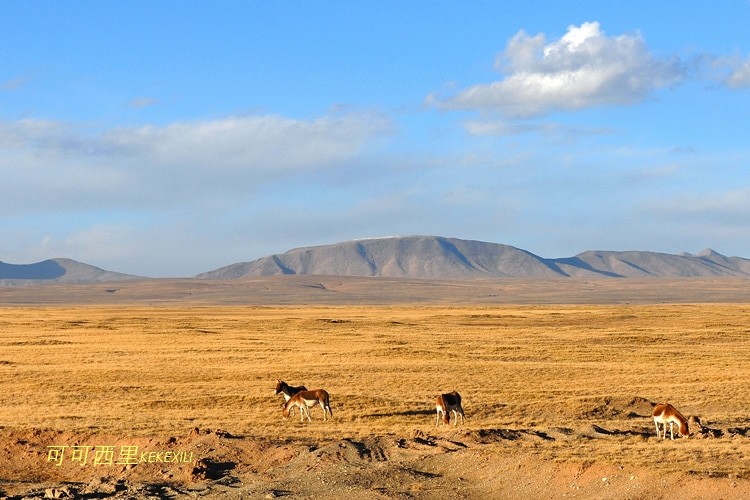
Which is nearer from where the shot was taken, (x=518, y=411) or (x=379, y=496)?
(x=379, y=496)

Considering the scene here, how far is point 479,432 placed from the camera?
64.0 ft

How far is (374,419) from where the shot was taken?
2520cm

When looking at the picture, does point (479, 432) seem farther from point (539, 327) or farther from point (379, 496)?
point (539, 327)

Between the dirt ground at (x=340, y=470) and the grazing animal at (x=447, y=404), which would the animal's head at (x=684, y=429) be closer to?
the dirt ground at (x=340, y=470)

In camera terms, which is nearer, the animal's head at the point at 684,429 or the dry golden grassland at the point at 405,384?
the animal's head at the point at 684,429

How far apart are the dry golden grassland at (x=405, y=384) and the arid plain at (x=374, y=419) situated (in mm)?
109

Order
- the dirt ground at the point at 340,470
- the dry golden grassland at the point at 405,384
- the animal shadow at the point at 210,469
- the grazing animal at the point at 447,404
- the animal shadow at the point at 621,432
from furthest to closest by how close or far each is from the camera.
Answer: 1. the grazing animal at the point at 447,404
2. the dry golden grassland at the point at 405,384
3. the animal shadow at the point at 621,432
4. the animal shadow at the point at 210,469
5. the dirt ground at the point at 340,470

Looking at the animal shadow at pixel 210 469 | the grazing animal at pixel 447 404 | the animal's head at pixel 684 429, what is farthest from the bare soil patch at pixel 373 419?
the grazing animal at pixel 447 404

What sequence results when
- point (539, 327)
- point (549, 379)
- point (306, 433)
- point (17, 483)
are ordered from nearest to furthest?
1. point (17, 483)
2. point (306, 433)
3. point (549, 379)
4. point (539, 327)

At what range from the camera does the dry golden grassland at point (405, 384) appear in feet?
70.3

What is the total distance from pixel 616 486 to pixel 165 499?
774 cm

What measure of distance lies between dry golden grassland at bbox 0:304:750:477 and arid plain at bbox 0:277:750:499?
0.36 ft

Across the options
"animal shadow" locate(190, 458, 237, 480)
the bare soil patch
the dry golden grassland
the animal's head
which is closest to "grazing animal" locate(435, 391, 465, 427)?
the bare soil patch

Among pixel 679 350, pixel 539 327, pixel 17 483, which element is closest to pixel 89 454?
pixel 17 483
